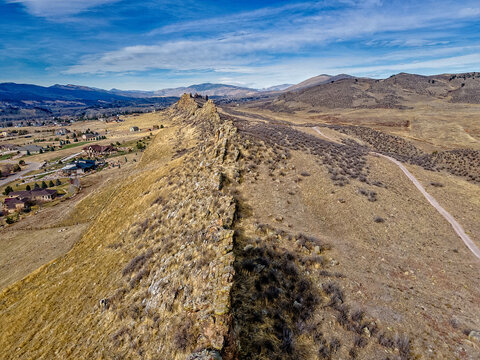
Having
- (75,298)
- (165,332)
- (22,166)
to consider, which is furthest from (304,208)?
(22,166)

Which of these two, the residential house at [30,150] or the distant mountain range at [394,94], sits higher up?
the distant mountain range at [394,94]

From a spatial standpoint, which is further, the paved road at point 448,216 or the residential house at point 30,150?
the residential house at point 30,150

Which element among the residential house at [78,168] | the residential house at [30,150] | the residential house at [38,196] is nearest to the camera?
the residential house at [38,196]

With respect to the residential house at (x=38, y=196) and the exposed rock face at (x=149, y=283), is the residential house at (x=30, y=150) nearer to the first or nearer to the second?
the residential house at (x=38, y=196)

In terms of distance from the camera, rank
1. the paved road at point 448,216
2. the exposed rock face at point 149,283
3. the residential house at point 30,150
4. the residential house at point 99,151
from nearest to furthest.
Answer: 1. the exposed rock face at point 149,283
2. the paved road at point 448,216
3. the residential house at point 99,151
4. the residential house at point 30,150

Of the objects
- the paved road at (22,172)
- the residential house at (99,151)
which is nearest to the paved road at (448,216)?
the residential house at (99,151)

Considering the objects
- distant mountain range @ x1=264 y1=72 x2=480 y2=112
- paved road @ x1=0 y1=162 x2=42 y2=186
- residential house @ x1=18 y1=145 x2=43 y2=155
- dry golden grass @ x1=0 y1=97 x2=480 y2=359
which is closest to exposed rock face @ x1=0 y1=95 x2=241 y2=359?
dry golden grass @ x1=0 y1=97 x2=480 y2=359

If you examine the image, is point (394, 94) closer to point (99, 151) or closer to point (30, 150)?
point (99, 151)

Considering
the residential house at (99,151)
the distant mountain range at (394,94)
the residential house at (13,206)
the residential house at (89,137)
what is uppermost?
the distant mountain range at (394,94)

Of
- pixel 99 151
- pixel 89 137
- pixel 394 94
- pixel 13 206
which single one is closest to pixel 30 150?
pixel 89 137

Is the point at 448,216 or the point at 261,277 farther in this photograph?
the point at 448,216

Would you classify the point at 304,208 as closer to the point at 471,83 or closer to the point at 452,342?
the point at 452,342
